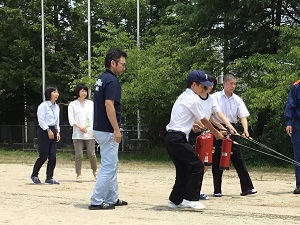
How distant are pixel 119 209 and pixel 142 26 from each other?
2535cm

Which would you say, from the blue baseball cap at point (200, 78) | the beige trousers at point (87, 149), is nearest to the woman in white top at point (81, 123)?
the beige trousers at point (87, 149)

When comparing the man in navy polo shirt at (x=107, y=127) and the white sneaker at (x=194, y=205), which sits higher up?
the man in navy polo shirt at (x=107, y=127)

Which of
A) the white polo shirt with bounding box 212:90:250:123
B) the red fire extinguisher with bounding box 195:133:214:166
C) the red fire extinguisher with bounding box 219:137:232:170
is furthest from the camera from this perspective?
the white polo shirt with bounding box 212:90:250:123

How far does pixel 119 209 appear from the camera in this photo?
7750mm

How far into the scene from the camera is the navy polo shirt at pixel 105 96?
7602 mm

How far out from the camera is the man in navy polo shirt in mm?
7625

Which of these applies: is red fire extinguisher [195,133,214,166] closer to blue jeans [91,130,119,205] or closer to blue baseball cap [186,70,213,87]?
blue baseball cap [186,70,213,87]

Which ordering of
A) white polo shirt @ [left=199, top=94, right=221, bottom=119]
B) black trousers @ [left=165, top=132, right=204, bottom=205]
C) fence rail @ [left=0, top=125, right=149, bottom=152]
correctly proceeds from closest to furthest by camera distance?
black trousers @ [left=165, top=132, right=204, bottom=205] < white polo shirt @ [left=199, top=94, right=221, bottom=119] < fence rail @ [left=0, top=125, right=149, bottom=152]

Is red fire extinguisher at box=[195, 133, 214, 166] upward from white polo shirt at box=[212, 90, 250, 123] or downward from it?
downward

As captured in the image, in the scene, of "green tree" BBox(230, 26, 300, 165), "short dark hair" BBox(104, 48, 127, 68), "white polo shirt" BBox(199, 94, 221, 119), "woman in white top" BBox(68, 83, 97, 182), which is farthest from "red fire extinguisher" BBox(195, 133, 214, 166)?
"green tree" BBox(230, 26, 300, 165)

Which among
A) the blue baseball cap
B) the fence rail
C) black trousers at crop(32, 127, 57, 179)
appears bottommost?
the fence rail

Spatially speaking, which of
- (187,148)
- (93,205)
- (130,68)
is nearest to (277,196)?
(187,148)

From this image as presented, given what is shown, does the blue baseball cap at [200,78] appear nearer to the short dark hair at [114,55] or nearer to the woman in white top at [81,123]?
the short dark hair at [114,55]

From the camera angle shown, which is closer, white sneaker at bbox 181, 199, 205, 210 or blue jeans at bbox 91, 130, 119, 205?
white sneaker at bbox 181, 199, 205, 210
